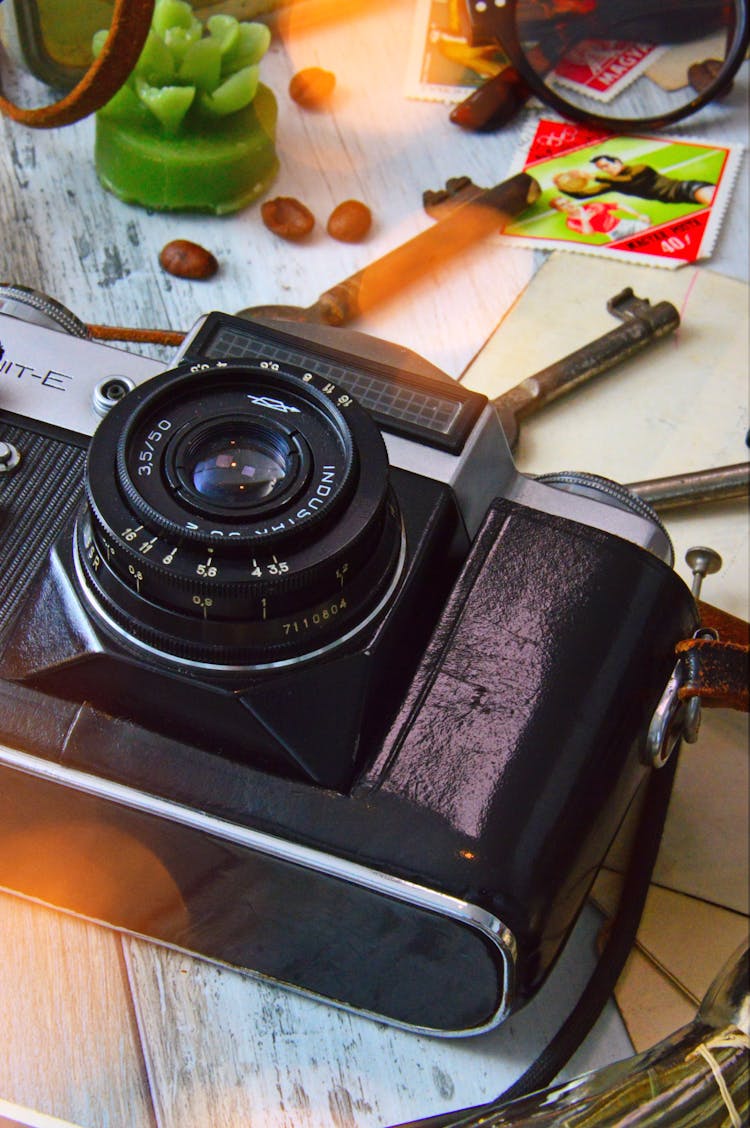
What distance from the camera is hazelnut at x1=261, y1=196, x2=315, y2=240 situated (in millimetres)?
1059

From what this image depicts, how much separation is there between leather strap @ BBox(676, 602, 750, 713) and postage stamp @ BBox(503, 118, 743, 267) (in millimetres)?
489

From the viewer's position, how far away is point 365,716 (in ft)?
2.06

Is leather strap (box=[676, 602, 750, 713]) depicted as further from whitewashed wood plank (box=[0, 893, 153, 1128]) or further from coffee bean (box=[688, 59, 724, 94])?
coffee bean (box=[688, 59, 724, 94])

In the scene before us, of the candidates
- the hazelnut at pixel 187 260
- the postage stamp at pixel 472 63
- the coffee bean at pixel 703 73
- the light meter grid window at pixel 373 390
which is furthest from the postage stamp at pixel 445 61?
the light meter grid window at pixel 373 390

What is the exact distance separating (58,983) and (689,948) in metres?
0.33

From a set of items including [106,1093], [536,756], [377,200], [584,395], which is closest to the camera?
[536,756]

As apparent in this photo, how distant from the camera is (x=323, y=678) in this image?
62 centimetres

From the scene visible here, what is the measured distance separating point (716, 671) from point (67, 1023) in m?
0.37

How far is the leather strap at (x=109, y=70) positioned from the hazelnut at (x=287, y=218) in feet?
0.56

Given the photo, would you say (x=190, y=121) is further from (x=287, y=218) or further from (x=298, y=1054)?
(x=298, y=1054)

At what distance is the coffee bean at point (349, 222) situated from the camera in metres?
1.06

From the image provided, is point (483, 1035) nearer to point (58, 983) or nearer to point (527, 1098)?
point (527, 1098)

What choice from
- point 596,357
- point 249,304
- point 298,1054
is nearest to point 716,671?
point 298,1054

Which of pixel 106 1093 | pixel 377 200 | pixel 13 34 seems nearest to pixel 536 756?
pixel 106 1093
